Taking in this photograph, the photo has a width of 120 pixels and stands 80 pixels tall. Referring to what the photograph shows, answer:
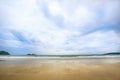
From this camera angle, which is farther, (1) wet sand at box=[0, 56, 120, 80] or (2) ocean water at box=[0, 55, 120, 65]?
(2) ocean water at box=[0, 55, 120, 65]

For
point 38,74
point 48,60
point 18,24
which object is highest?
point 18,24

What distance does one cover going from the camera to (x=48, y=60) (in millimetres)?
2195

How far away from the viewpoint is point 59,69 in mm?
2133

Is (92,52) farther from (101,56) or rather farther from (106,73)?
(106,73)

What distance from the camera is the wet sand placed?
81.4 inches

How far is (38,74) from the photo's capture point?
6.86 feet

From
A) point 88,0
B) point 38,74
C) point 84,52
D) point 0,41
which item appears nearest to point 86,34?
point 84,52

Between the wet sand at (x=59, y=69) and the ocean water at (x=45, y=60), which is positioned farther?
the ocean water at (x=45, y=60)

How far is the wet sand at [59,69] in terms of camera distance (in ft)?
6.79

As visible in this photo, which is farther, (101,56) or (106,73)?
(101,56)

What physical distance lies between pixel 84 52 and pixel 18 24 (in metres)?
0.70

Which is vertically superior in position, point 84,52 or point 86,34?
point 86,34

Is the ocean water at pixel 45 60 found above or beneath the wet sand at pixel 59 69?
above

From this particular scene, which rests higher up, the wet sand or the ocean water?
the ocean water
